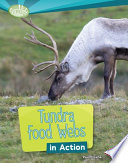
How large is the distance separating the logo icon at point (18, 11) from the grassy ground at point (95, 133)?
47.6 inches

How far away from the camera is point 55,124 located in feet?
17.2

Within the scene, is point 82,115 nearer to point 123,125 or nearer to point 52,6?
point 123,125

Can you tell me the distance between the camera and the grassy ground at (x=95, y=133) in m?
4.85

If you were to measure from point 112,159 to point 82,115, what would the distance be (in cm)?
76

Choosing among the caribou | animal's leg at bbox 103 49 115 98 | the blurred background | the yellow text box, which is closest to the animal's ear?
the caribou

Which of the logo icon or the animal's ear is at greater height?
the logo icon

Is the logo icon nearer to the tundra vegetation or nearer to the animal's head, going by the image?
the tundra vegetation

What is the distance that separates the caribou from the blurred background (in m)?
0.09

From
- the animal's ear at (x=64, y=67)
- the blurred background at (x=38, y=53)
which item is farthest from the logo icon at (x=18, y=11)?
the animal's ear at (x=64, y=67)

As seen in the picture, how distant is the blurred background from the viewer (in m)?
6.07

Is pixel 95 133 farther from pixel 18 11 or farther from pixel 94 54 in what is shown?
pixel 18 11

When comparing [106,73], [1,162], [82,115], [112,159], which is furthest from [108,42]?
[1,162]

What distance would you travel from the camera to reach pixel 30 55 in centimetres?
619

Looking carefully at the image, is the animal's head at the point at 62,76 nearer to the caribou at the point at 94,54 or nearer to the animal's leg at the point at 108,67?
the caribou at the point at 94,54
